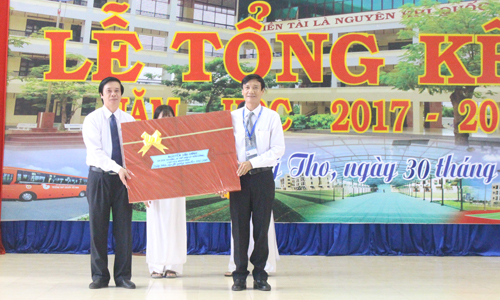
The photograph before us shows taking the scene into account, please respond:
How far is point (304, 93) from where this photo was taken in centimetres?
507

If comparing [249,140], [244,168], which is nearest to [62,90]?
[249,140]

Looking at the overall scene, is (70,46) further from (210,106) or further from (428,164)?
(428,164)

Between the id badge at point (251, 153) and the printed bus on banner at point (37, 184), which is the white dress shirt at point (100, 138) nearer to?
the id badge at point (251, 153)

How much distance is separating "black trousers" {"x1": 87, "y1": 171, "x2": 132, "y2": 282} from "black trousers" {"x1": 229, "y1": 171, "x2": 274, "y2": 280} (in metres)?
0.73

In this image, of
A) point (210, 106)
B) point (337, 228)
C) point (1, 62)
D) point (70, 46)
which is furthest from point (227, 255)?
point (1, 62)

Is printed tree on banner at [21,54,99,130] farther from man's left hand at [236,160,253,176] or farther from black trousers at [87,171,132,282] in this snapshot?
man's left hand at [236,160,253,176]

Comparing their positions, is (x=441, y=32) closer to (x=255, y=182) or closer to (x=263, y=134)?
(x=263, y=134)

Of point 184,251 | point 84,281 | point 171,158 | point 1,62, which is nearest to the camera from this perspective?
point 171,158

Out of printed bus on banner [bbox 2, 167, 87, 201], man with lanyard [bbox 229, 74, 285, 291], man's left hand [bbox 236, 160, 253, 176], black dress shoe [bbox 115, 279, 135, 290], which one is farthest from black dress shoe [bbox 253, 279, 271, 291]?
printed bus on banner [bbox 2, 167, 87, 201]

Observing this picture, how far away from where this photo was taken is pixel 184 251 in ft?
12.4

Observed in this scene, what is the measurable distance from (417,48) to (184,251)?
Result: 326 centimetres

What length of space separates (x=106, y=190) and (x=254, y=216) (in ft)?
3.23

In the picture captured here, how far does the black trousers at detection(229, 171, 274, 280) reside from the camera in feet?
9.93

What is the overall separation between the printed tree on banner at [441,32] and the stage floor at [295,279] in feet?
5.88
